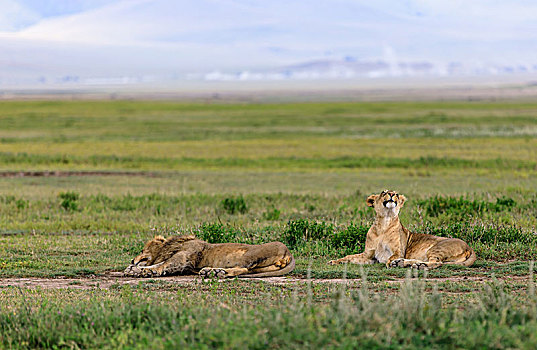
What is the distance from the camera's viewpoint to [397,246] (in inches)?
432

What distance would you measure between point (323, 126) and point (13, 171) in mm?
45007

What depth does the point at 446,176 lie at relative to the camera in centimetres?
2888

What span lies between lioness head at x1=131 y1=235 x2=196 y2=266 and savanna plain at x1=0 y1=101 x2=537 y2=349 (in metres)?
0.41

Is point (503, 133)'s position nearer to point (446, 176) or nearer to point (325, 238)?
point (446, 176)

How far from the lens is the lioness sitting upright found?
10844mm

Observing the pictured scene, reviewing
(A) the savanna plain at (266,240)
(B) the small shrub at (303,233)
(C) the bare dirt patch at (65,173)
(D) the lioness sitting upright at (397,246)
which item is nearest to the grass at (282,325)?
(A) the savanna plain at (266,240)

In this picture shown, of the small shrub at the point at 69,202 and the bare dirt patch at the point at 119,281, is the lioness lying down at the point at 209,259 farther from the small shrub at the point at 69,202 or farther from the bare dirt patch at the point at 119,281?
the small shrub at the point at 69,202

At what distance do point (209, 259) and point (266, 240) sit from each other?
2893 millimetres

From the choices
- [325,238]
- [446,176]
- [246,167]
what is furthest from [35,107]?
[325,238]

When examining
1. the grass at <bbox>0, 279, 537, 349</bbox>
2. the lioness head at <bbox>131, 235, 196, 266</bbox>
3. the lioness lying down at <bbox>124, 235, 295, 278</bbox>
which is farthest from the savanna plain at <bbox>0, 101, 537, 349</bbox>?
the lioness head at <bbox>131, 235, 196, 266</bbox>

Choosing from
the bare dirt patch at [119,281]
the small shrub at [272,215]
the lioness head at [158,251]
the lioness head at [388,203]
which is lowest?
the small shrub at [272,215]

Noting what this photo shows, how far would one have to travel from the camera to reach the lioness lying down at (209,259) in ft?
33.0

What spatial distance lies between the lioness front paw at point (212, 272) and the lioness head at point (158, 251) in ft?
2.41

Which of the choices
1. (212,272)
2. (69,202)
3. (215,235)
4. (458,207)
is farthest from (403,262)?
(69,202)
